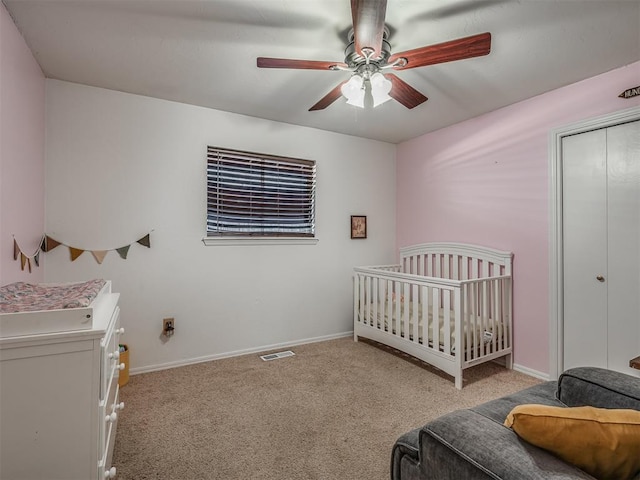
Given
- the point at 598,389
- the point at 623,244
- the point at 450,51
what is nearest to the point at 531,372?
the point at 623,244

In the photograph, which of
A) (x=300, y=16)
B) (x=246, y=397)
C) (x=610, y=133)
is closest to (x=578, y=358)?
(x=610, y=133)

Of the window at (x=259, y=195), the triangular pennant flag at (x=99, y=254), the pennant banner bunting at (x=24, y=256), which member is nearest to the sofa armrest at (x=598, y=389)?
the window at (x=259, y=195)

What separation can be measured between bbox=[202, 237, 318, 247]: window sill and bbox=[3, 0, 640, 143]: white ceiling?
1189mm

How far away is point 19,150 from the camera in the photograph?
74.3 inches

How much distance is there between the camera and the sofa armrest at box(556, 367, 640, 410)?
44.0 inches

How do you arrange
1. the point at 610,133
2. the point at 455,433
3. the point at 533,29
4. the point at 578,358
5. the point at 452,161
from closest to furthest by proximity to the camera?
the point at 455,433 < the point at 533,29 < the point at 610,133 < the point at 578,358 < the point at 452,161

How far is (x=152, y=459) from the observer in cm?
165

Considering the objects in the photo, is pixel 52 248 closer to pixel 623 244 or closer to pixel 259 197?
pixel 259 197

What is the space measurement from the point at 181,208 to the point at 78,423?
6.36 ft

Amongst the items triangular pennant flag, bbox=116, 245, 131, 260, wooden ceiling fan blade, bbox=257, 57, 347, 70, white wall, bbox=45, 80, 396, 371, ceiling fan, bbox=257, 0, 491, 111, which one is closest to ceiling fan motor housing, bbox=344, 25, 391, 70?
ceiling fan, bbox=257, 0, 491, 111

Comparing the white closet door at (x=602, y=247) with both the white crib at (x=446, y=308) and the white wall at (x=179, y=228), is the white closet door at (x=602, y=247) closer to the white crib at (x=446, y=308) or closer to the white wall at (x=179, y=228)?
the white crib at (x=446, y=308)

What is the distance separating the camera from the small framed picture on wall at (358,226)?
12.2 feet

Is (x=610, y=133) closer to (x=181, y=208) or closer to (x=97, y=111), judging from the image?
(x=181, y=208)

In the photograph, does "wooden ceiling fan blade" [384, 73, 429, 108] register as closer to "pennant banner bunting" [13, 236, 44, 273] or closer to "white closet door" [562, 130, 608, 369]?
"white closet door" [562, 130, 608, 369]
